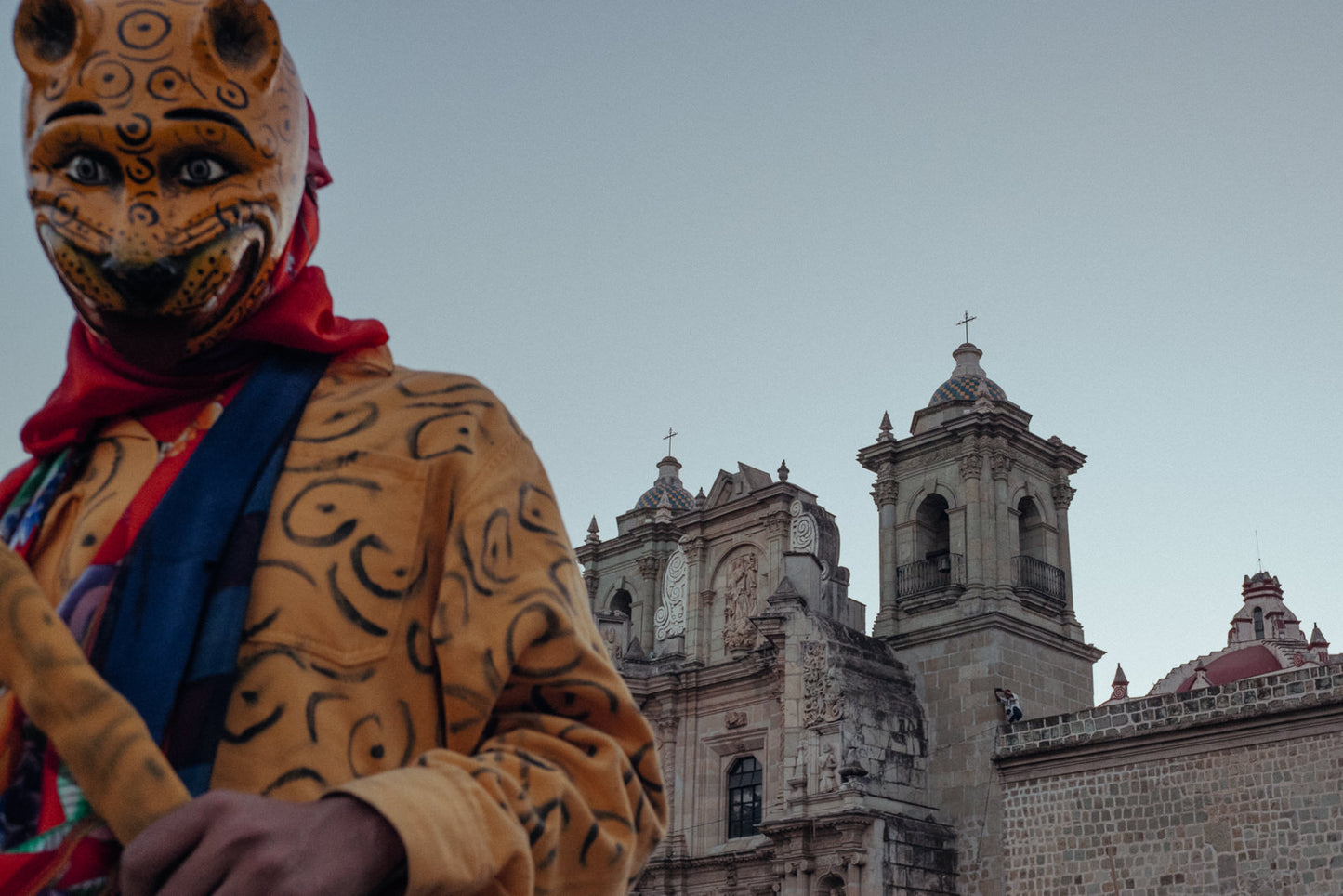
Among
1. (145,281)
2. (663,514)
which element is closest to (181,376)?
(145,281)

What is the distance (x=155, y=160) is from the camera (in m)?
1.32

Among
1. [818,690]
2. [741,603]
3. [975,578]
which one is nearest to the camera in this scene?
[818,690]

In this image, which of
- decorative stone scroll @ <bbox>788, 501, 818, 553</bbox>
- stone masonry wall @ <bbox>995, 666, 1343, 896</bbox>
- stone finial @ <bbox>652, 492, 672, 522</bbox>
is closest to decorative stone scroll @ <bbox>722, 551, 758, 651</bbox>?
decorative stone scroll @ <bbox>788, 501, 818, 553</bbox>

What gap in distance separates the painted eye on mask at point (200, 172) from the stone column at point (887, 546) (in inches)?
759

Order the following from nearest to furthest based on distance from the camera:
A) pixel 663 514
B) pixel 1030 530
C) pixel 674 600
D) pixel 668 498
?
pixel 1030 530 < pixel 674 600 < pixel 663 514 < pixel 668 498

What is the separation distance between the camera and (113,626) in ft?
3.94

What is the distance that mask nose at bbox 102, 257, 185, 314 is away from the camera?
1298mm

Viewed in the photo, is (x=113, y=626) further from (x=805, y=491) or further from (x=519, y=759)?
(x=805, y=491)

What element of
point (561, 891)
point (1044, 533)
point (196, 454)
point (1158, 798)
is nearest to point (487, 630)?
point (561, 891)

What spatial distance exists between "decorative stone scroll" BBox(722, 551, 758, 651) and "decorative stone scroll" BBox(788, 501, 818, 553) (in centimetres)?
91

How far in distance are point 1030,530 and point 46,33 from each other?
20.3m

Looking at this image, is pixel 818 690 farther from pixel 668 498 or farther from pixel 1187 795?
pixel 668 498

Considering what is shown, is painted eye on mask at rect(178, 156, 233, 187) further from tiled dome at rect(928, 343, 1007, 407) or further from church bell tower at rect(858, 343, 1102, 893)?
tiled dome at rect(928, 343, 1007, 407)

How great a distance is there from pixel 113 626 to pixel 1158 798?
16079 mm
